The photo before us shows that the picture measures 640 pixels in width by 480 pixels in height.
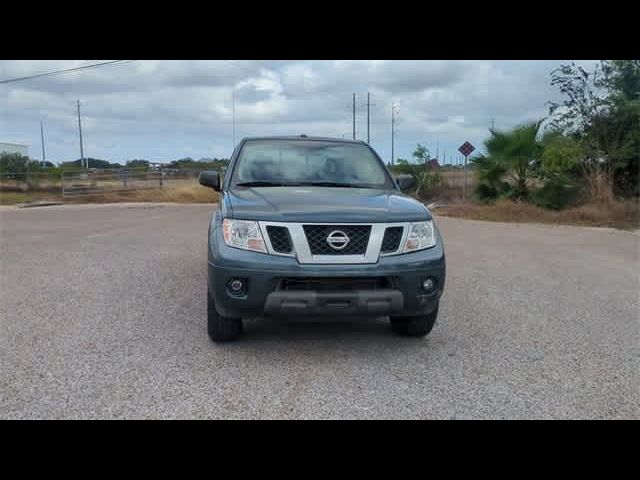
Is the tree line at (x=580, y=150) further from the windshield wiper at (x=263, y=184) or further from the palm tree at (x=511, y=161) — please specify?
the windshield wiper at (x=263, y=184)

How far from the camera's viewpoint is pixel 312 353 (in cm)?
418

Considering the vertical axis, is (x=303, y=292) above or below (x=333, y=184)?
below

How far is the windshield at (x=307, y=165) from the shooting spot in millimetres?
4852

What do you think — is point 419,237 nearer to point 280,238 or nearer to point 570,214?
point 280,238

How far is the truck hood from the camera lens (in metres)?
3.81

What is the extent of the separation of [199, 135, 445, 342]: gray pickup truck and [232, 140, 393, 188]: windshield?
0.63 meters

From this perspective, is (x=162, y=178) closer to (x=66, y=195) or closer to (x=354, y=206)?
(x=66, y=195)

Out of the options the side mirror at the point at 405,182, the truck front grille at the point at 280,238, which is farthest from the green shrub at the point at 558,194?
the truck front grille at the point at 280,238

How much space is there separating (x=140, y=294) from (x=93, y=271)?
5.50ft

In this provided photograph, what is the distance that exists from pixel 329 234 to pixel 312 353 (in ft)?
3.35

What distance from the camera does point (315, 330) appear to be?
4738 mm

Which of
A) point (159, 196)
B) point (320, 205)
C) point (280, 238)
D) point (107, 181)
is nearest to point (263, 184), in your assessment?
point (320, 205)
